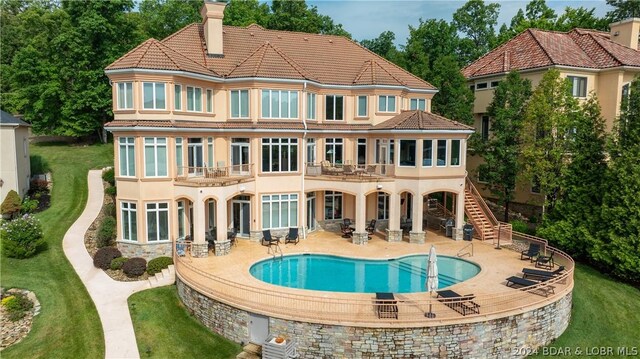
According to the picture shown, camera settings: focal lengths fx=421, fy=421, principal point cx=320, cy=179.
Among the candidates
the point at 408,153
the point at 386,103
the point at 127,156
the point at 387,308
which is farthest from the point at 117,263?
the point at 386,103

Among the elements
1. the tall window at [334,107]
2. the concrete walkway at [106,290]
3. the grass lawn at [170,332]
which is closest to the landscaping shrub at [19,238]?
the concrete walkway at [106,290]

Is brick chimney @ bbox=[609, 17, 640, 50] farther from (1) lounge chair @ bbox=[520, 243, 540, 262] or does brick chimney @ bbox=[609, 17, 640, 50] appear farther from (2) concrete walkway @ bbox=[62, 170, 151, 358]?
(2) concrete walkway @ bbox=[62, 170, 151, 358]

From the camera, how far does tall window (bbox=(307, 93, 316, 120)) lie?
28.3 m

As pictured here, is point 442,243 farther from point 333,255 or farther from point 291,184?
point 291,184

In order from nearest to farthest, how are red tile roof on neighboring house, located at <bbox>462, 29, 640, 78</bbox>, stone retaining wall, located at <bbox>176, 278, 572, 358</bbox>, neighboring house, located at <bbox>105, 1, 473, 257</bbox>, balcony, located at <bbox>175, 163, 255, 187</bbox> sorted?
stone retaining wall, located at <bbox>176, 278, 572, 358</bbox>
neighboring house, located at <bbox>105, 1, 473, 257</bbox>
balcony, located at <bbox>175, 163, 255, 187</bbox>
red tile roof on neighboring house, located at <bbox>462, 29, 640, 78</bbox>

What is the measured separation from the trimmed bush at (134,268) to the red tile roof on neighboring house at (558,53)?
28.6 meters

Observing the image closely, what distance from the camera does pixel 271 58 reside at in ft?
88.6

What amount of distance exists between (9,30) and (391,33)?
174ft

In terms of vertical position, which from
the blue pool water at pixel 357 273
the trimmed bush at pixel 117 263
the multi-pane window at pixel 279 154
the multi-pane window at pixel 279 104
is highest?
the multi-pane window at pixel 279 104

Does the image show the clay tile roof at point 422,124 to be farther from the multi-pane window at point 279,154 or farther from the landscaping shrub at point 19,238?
the landscaping shrub at point 19,238

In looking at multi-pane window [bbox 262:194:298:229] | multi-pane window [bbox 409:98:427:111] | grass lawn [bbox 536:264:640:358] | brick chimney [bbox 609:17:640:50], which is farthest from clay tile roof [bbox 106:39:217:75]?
brick chimney [bbox 609:17:640:50]

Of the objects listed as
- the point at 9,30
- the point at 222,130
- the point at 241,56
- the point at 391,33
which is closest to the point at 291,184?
the point at 222,130

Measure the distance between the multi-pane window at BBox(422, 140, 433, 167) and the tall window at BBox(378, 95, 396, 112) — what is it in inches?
208

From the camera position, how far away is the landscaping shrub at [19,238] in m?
21.6
